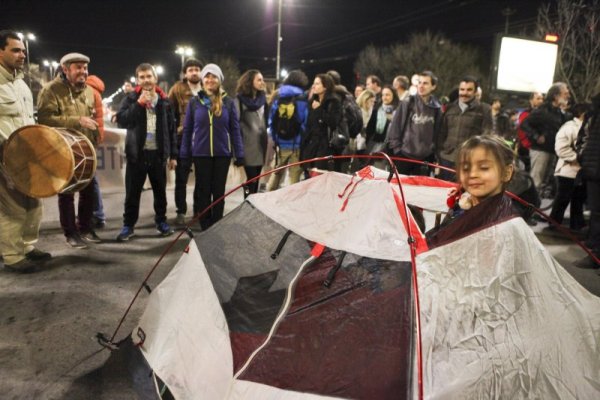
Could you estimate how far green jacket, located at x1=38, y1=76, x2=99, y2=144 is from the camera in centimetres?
422

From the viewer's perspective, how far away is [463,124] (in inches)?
197

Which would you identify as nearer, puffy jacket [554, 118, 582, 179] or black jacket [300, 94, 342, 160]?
black jacket [300, 94, 342, 160]

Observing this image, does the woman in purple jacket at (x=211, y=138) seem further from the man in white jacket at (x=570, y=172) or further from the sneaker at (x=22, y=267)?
the man in white jacket at (x=570, y=172)

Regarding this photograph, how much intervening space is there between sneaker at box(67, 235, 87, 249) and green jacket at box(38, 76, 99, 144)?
1.06 metres

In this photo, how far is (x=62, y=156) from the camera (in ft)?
12.4

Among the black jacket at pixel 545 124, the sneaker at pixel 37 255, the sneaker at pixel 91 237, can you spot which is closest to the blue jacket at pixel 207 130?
the sneaker at pixel 91 237

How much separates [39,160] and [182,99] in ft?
7.16

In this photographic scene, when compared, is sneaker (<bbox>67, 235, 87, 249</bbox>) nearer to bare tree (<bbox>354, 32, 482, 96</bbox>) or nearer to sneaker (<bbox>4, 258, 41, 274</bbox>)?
sneaker (<bbox>4, 258, 41, 274</bbox>)

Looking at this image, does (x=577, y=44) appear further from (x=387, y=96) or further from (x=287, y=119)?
(x=287, y=119)

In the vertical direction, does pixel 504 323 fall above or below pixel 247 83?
below

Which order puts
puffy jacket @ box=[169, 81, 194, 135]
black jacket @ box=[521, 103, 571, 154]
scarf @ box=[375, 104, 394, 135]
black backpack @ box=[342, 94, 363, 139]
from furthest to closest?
scarf @ box=[375, 104, 394, 135], black jacket @ box=[521, 103, 571, 154], puffy jacket @ box=[169, 81, 194, 135], black backpack @ box=[342, 94, 363, 139]

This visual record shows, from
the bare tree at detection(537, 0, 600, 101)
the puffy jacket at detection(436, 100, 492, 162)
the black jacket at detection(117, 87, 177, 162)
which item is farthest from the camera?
the bare tree at detection(537, 0, 600, 101)

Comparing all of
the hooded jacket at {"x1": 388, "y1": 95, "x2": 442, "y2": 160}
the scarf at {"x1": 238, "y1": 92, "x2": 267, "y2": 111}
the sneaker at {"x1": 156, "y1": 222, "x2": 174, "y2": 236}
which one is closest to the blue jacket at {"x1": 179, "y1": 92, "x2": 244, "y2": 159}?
the scarf at {"x1": 238, "y1": 92, "x2": 267, "y2": 111}

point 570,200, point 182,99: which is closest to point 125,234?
point 182,99
